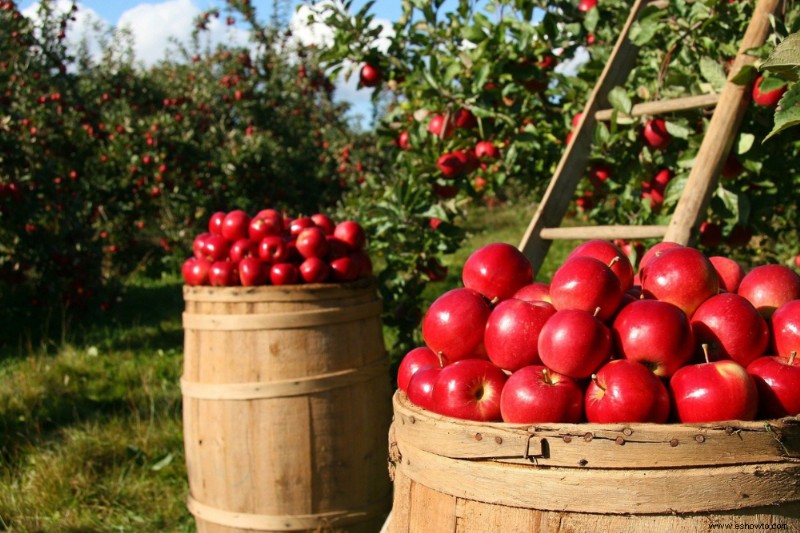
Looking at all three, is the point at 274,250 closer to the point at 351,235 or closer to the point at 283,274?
the point at 283,274

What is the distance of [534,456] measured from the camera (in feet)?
3.76

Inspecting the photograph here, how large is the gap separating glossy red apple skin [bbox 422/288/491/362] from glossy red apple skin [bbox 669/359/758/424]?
365 millimetres

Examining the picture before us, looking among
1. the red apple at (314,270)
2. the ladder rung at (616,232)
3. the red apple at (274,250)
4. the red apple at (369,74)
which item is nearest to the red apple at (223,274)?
the red apple at (274,250)

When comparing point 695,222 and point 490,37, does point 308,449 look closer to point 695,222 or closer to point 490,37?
point 695,222

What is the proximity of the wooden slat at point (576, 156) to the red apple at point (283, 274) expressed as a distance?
0.80 meters

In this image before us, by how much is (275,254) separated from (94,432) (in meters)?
1.45

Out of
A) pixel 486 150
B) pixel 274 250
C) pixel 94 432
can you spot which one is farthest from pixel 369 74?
pixel 94 432

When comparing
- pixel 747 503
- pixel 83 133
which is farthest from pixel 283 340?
pixel 83 133

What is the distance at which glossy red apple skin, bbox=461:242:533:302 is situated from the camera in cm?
156

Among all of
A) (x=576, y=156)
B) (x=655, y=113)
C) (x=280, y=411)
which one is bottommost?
(x=280, y=411)

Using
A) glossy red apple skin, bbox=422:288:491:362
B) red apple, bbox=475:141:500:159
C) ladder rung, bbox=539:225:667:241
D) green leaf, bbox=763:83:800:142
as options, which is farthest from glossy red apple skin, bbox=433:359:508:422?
red apple, bbox=475:141:500:159

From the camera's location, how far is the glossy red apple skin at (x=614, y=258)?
1502 mm

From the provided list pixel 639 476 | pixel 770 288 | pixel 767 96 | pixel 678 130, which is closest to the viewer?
pixel 639 476

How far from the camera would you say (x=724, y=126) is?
237 centimetres
